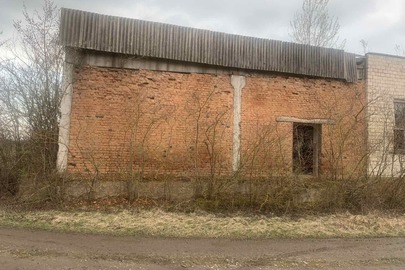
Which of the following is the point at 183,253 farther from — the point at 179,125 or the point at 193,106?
the point at 193,106

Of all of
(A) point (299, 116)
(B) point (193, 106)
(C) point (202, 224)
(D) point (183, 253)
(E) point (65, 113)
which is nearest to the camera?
(D) point (183, 253)

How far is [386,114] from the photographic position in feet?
36.4

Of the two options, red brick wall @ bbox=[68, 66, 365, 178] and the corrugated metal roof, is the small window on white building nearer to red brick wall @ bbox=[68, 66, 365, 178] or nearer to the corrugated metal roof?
red brick wall @ bbox=[68, 66, 365, 178]

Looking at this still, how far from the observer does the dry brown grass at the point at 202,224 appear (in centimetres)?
702

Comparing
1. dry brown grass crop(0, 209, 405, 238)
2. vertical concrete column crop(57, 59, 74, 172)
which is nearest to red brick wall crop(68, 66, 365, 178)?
vertical concrete column crop(57, 59, 74, 172)

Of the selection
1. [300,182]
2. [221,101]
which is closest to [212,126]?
[221,101]

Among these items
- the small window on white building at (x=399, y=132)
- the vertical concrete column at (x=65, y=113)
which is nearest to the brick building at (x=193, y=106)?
Result: the vertical concrete column at (x=65, y=113)

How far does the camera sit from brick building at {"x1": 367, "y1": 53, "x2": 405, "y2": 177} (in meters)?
10.1

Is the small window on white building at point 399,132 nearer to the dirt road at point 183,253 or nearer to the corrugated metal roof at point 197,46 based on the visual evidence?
the corrugated metal roof at point 197,46

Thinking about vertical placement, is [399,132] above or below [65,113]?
below

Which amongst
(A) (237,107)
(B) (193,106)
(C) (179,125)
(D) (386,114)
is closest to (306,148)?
(A) (237,107)

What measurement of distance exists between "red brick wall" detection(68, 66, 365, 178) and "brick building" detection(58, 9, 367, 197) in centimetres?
3

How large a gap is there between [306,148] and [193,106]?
386 centimetres

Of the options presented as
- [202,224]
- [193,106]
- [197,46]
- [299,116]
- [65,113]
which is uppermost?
[197,46]
